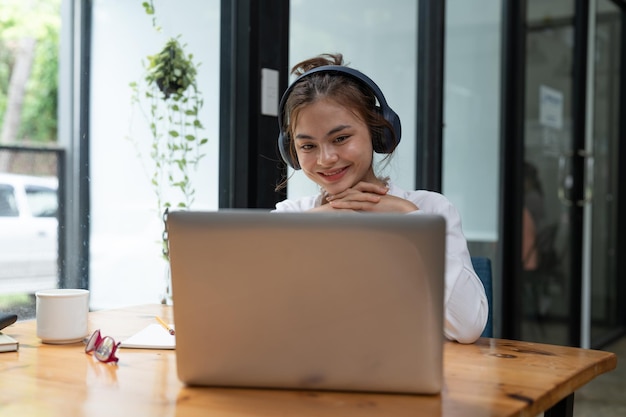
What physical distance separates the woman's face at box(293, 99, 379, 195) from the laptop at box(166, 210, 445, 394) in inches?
25.2

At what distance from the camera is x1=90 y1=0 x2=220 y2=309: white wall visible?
2.20m

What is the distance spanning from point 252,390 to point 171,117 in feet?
4.54

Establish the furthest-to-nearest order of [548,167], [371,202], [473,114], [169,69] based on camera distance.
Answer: [548,167], [473,114], [169,69], [371,202]

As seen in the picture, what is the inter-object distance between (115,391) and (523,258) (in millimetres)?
3250

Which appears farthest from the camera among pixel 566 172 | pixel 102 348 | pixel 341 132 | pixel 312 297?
pixel 566 172

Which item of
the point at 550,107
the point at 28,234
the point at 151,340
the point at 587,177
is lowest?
the point at 151,340

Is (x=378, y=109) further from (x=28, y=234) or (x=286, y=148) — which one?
(x=28, y=234)

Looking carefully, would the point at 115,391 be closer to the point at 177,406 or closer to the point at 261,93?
the point at 177,406

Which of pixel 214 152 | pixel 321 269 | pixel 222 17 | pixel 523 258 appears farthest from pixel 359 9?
pixel 321 269

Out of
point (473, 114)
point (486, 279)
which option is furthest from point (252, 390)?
point (473, 114)

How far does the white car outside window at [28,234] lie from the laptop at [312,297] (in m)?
1.40

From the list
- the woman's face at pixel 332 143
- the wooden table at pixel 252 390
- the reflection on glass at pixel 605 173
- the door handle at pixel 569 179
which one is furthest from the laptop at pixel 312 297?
the reflection on glass at pixel 605 173

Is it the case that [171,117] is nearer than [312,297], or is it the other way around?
[312,297]

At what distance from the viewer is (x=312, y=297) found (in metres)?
0.93
